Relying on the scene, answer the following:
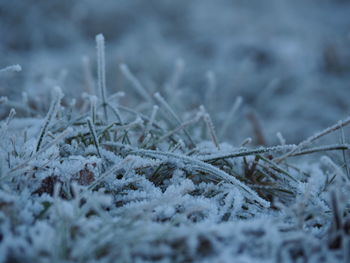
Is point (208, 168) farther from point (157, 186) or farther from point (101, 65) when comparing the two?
point (101, 65)

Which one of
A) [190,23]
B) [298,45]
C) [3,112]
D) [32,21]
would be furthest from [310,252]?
[190,23]

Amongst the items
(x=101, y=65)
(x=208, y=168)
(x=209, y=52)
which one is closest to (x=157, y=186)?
(x=208, y=168)

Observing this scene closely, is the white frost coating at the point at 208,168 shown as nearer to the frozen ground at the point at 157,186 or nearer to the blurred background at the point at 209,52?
the frozen ground at the point at 157,186

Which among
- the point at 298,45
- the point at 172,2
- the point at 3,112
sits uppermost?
the point at 172,2

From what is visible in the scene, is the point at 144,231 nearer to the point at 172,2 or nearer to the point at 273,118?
the point at 273,118

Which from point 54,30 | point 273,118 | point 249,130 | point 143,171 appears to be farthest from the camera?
point 54,30

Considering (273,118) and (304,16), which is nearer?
(273,118)

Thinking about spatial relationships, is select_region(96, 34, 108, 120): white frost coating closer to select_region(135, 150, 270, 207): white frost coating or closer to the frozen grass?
the frozen grass
